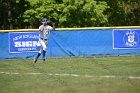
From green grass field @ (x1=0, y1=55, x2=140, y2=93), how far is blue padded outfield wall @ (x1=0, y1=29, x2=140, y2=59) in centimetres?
381

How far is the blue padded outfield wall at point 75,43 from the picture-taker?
21906 millimetres

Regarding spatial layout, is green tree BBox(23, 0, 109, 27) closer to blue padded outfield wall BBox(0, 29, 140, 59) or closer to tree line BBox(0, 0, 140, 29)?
tree line BBox(0, 0, 140, 29)

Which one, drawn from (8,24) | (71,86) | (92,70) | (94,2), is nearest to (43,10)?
(94,2)

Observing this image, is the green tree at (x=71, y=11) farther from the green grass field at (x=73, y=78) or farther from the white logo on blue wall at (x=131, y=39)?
the green grass field at (x=73, y=78)

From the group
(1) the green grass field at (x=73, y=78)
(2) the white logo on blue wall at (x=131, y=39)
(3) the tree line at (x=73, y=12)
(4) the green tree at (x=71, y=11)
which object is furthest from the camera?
(3) the tree line at (x=73, y=12)

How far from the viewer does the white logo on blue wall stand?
2231 centimetres

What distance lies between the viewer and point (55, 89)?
37.5ft

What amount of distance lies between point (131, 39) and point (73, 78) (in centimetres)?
945

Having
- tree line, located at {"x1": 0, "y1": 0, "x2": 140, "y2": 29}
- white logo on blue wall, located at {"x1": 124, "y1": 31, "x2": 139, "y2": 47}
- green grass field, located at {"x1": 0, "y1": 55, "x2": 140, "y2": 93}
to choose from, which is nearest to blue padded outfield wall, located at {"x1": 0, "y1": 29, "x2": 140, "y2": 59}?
white logo on blue wall, located at {"x1": 124, "y1": 31, "x2": 139, "y2": 47}

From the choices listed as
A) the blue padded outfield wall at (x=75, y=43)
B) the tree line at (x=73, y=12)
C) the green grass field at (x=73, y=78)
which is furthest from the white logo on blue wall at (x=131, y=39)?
the tree line at (x=73, y=12)

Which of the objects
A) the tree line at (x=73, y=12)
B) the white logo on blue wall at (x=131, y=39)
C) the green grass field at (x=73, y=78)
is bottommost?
the green grass field at (x=73, y=78)

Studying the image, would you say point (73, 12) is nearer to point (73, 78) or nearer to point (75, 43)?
point (75, 43)

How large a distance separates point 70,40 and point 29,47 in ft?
6.81

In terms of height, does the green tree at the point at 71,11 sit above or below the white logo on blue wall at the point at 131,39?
above
